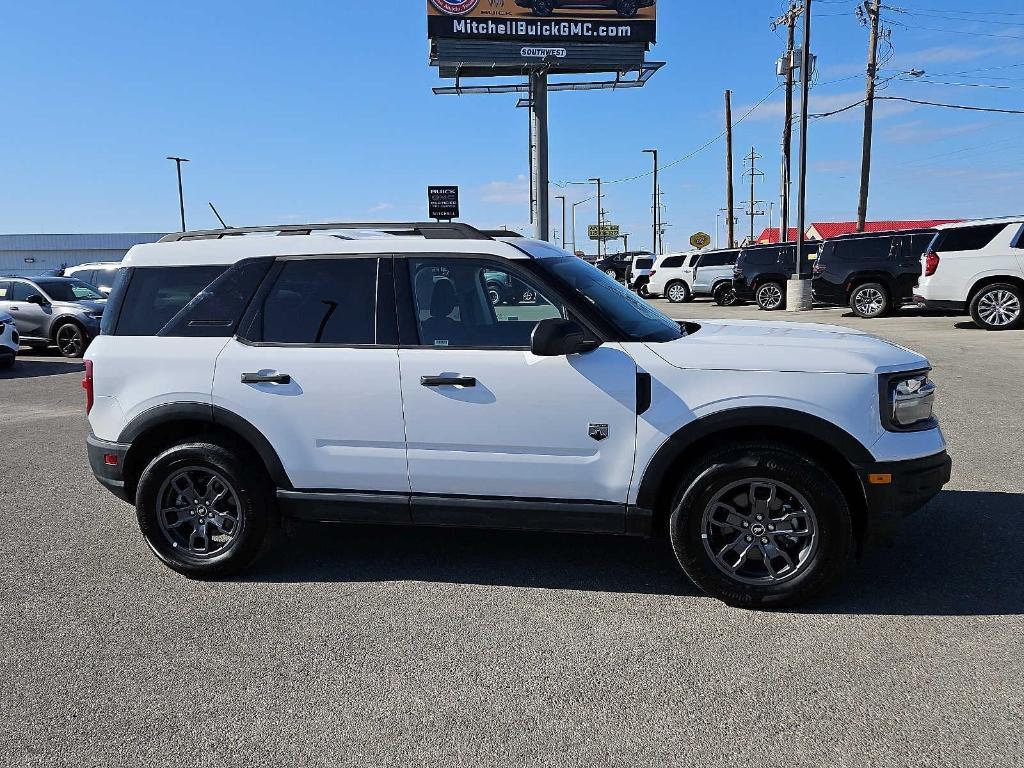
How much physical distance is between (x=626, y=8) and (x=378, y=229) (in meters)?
37.7

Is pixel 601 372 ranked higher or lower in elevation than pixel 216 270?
lower

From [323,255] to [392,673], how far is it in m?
2.14

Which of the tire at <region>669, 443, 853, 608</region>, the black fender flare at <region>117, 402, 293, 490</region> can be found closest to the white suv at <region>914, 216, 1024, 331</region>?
the tire at <region>669, 443, 853, 608</region>

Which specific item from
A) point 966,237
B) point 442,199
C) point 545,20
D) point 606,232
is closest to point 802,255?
point 966,237

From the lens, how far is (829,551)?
373 cm

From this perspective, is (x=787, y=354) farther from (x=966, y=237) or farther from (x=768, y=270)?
(x=768, y=270)

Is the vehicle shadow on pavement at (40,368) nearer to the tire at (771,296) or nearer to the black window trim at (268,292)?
the black window trim at (268,292)

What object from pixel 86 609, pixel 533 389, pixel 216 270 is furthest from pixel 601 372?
pixel 86 609

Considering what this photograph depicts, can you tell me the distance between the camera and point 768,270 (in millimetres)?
24844

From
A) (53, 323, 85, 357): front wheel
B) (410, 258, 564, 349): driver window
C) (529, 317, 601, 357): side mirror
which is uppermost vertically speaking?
(410, 258, 564, 349): driver window

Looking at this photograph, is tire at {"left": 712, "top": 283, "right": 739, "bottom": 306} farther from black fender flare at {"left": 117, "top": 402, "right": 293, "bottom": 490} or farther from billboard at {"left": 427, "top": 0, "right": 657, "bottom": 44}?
black fender flare at {"left": 117, "top": 402, "right": 293, "bottom": 490}

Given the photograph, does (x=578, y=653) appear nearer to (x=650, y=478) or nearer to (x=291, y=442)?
(x=650, y=478)

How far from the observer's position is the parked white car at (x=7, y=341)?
14.3m

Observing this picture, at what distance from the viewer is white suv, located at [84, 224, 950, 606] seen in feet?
12.3
